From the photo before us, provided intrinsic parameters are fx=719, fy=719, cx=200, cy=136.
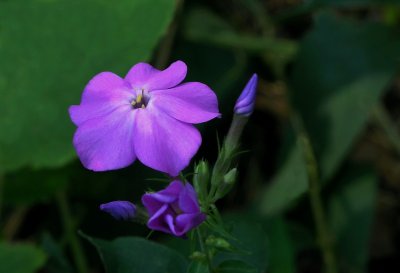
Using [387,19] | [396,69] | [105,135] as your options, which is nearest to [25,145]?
[105,135]

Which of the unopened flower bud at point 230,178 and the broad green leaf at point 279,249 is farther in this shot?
the broad green leaf at point 279,249

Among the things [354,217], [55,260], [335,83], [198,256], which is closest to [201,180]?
[198,256]

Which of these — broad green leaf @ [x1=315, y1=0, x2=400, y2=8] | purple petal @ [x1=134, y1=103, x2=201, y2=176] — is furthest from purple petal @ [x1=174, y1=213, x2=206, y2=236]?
broad green leaf @ [x1=315, y1=0, x2=400, y2=8]

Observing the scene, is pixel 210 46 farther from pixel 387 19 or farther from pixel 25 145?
pixel 25 145

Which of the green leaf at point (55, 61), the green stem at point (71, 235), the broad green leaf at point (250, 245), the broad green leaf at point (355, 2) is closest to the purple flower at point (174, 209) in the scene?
the broad green leaf at point (250, 245)

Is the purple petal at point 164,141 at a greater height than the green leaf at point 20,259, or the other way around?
the purple petal at point 164,141

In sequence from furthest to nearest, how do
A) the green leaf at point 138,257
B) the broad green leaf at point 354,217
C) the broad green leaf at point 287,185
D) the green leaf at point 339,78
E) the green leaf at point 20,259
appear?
the green leaf at point 339,78, the broad green leaf at point 354,217, the broad green leaf at point 287,185, the green leaf at point 20,259, the green leaf at point 138,257

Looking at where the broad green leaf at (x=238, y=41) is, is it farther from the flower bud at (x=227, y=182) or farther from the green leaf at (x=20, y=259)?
the flower bud at (x=227, y=182)

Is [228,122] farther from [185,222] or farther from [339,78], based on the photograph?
[185,222]
